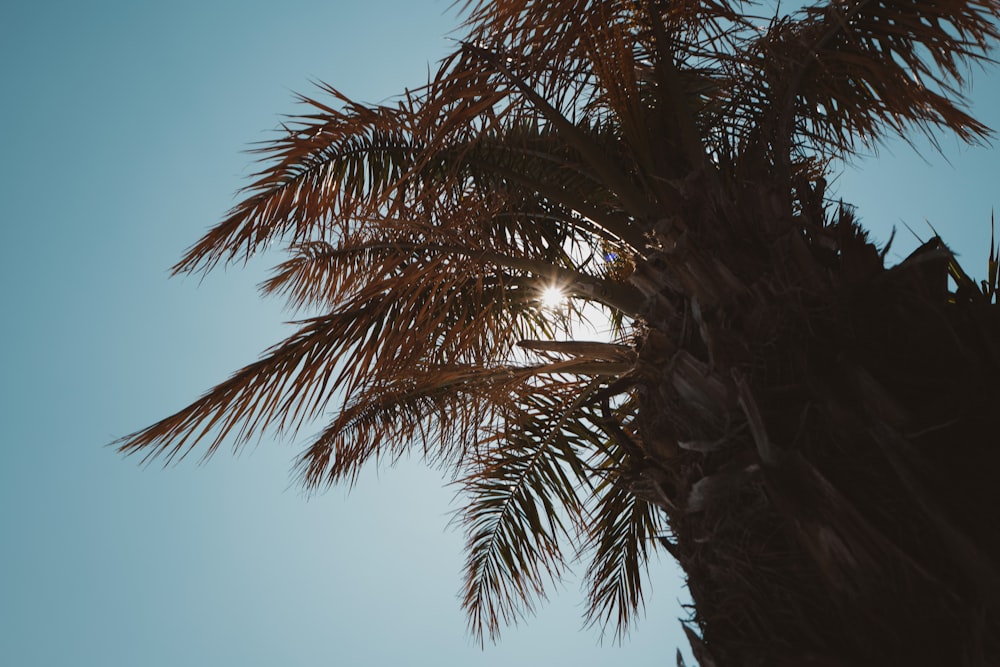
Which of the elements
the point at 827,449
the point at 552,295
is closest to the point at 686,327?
the point at 827,449

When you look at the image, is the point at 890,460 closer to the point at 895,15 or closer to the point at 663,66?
the point at 663,66

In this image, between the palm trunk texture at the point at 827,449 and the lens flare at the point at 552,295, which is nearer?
the palm trunk texture at the point at 827,449

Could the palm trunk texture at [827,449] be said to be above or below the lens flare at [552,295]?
below

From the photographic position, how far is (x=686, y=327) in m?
2.31

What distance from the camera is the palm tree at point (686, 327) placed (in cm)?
Result: 173

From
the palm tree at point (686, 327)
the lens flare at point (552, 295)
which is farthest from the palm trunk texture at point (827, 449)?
the lens flare at point (552, 295)

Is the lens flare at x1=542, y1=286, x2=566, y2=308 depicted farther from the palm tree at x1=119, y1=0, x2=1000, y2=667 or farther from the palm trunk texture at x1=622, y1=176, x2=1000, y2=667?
the palm trunk texture at x1=622, y1=176, x2=1000, y2=667

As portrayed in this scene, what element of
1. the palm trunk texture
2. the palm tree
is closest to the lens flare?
the palm tree

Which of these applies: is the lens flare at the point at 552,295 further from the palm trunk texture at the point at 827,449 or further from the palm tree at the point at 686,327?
the palm trunk texture at the point at 827,449

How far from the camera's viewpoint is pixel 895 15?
3.37 meters

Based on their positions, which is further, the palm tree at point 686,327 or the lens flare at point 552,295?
the lens flare at point 552,295

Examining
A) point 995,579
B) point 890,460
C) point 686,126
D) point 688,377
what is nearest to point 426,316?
point 686,126

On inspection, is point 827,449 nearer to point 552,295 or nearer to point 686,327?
point 686,327

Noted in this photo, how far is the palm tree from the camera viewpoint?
5.67 ft
